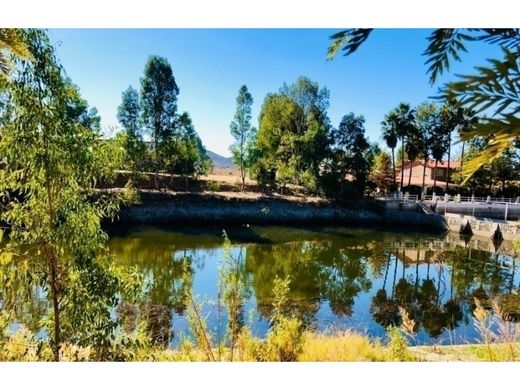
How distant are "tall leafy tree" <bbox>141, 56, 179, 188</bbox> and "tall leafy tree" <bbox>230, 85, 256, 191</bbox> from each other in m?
2.92

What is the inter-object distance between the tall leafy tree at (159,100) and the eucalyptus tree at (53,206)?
15.6 meters

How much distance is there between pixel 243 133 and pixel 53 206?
1768 cm

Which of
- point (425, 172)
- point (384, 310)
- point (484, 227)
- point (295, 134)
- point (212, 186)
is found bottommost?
point (384, 310)

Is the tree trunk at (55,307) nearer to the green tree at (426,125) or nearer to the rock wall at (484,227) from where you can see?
the rock wall at (484,227)

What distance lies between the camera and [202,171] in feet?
70.7

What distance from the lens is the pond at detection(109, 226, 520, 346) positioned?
278 inches

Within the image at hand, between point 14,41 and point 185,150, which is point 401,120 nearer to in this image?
point 185,150

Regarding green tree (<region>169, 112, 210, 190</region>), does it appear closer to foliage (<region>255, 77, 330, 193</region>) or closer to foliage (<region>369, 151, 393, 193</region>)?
foliage (<region>255, 77, 330, 193</region>)

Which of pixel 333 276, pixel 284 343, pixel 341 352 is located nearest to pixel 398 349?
pixel 341 352

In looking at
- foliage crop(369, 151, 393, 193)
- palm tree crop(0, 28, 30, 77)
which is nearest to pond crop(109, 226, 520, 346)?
palm tree crop(0, 28, 30, 77)

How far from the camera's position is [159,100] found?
17969 mm

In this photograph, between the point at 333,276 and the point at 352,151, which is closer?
the point at 333,276
